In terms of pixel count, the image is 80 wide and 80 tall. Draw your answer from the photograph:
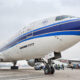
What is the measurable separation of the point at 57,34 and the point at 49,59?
2185 mm

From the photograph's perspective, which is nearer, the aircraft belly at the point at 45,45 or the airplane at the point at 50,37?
the airplane at the point at 50,37

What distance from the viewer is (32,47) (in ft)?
36.5

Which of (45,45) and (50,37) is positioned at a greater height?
(50,37)

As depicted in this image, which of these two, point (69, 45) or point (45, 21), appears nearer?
point (69, 45)

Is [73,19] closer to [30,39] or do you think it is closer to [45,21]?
[45,21]

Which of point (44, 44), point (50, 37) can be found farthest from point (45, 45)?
point (50, 37)

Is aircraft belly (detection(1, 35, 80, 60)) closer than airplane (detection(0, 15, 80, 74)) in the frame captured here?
No

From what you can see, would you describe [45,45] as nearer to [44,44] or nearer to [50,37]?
[44,44]

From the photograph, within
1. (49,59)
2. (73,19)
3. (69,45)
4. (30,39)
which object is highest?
(73,19)

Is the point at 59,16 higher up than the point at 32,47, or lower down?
higher up

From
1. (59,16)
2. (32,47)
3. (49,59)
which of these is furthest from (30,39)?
(59,16)

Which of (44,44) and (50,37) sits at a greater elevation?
(50,37)

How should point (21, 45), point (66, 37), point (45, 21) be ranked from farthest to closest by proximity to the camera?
point (21, 45) < point (45, 21) < point (66, 37)

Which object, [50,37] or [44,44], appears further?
[44,44]
